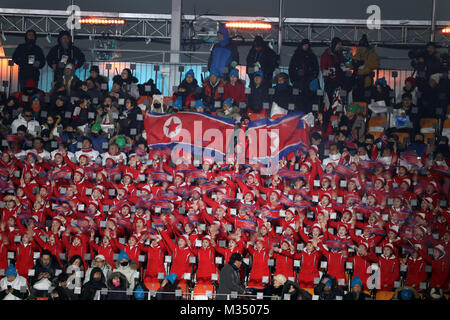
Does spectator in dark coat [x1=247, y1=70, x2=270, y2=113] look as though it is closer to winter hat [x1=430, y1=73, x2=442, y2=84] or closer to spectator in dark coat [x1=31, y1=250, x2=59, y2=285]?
winter hat [x1=430, y1=73, x2=442, y2=84]

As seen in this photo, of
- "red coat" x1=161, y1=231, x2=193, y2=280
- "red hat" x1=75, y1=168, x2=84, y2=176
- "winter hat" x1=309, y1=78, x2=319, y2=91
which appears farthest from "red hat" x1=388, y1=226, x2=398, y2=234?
"red hat" x1=75, y1=168, x2=84, y2=176

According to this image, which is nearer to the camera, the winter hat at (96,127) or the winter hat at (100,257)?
the winter hat at (100,257)

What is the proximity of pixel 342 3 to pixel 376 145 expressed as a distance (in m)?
5.41

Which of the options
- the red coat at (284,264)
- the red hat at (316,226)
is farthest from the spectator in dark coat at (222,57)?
the red coat at (284,264)

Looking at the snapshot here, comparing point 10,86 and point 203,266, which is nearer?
point 203,266

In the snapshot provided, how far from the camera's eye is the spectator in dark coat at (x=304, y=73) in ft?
38.0

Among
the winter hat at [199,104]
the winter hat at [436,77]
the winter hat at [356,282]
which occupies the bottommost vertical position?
the winter hat at [356,282]

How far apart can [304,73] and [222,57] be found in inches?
53.0

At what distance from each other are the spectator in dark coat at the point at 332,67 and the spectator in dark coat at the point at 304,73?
160 mm

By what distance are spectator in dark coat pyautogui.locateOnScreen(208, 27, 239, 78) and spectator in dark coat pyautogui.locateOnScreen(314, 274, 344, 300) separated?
3.81 metres

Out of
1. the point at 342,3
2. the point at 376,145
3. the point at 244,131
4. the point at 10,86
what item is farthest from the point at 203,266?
the point at 342,3

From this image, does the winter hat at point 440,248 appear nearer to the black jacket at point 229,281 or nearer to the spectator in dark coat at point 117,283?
the black jacket at point 229,281
